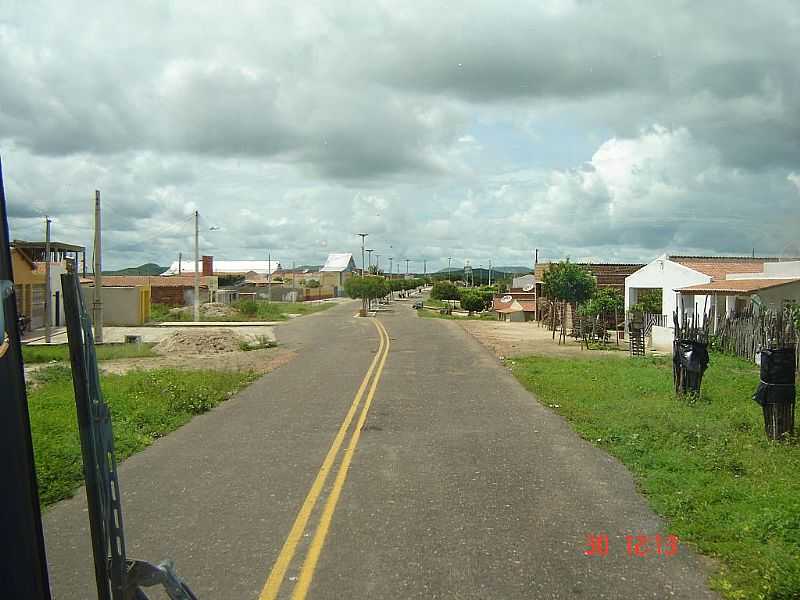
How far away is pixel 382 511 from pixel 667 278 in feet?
102

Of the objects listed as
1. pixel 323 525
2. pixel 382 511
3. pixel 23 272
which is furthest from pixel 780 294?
pixel 23 272

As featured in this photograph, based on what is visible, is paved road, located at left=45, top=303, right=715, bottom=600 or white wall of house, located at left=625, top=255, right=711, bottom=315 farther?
white wall of house, located at left=625, top=255, right=711, bottom=315

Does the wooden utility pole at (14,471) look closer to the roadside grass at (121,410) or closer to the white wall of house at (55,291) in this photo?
the roadside grass at (121,410)

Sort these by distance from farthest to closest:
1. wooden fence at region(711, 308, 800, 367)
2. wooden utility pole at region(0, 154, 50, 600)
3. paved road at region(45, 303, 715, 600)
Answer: wooden fence at region(711, 308, 800, 367), paved road at region(45, 303, 715, 600), wooden utility pole at region(0, 154, 50, 600)

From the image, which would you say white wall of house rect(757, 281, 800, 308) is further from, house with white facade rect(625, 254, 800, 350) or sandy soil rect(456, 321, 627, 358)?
sandy soil rect(456, 321, 627, 358)

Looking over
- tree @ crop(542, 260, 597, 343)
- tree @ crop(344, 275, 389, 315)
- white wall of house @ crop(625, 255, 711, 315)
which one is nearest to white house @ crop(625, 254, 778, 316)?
white wall of house @ crop(625, 255, 711, 315)

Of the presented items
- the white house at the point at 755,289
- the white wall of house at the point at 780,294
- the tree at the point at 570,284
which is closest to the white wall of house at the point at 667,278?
the white house at the point at 755,289

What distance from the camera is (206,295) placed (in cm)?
7075

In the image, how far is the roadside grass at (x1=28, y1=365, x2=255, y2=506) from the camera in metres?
8.62

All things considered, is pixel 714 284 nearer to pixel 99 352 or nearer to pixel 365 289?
pixel 99 352

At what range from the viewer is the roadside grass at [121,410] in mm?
8617

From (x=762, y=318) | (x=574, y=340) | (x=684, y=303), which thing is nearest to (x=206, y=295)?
(x=574, y=340)

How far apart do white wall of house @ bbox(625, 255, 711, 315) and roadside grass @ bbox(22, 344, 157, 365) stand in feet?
73.6

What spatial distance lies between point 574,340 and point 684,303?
5312 mm
